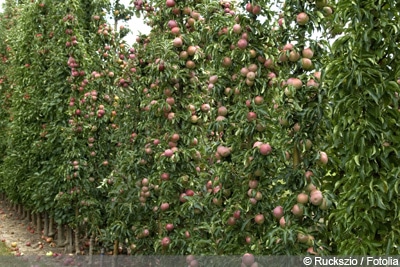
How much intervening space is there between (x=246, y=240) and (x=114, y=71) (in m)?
4.44

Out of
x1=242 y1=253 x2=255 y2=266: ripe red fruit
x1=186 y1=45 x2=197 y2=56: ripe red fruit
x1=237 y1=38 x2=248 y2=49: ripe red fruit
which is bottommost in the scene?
x1=242 y1=253 x2=255 y2=266: ripe red fruit

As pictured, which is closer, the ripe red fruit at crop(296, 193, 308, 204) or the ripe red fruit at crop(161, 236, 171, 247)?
the ripe red fruit at crop(296, 193, 308, 204)

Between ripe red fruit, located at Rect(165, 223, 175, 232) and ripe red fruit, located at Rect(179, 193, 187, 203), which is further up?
ripe red fruit, located at Rect(179, 193, 187, 203)

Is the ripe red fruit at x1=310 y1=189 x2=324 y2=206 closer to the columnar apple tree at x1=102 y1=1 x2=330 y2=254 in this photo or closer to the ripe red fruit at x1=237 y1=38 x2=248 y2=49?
the columnar apple tree at x1=102 y1=1 x2=330 y2=254

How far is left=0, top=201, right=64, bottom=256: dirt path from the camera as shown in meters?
8.93

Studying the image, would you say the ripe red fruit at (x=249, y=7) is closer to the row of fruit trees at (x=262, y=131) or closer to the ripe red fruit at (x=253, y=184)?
the row of fruit trees at (x=262, y=131)

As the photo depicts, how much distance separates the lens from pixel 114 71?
729 cm

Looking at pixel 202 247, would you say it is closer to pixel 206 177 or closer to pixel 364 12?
pixel 206 177

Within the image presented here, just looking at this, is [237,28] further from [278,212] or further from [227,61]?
[278,212]

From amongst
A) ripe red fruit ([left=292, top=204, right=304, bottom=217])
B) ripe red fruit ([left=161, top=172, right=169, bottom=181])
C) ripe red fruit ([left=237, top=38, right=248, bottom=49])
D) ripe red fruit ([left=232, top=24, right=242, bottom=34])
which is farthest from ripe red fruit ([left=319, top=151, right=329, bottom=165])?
ripe red fruit ([left=161, top=172, right=169, bottom=181])

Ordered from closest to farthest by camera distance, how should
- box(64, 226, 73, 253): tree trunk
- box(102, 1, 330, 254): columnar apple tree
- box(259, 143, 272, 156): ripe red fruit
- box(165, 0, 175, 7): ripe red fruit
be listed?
box(102, 1, 330, 254): columnar apple tree
box(259, 143, 272, 156): ripe red fruit
box(165, 0, 175, 7): ripe red fruit
box(64, 226, 73, 253): tree trunk

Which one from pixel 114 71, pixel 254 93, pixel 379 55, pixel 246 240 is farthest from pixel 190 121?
pixel 114 71

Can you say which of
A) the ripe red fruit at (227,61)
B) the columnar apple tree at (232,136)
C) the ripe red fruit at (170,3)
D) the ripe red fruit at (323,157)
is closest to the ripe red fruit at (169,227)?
the columnar apple tree at (232,136)

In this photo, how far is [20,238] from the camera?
996 cm
